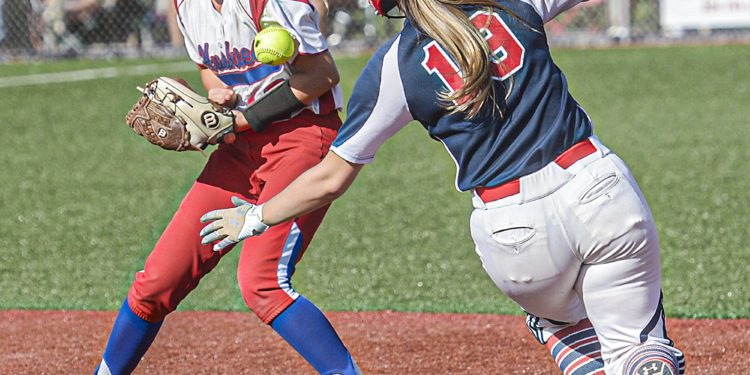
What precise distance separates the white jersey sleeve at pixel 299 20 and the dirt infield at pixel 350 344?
1588 millimetres

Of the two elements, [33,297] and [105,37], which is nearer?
[33,297]

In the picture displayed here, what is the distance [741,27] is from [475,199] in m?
14.7

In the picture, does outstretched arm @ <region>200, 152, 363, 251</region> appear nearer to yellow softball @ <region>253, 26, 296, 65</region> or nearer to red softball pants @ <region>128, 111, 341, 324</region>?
red softball pants @ <region>128, 111, 341, 324</region>

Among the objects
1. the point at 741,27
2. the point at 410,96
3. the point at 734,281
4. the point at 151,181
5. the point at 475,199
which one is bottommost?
the point at 741,27

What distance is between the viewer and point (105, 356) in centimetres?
391

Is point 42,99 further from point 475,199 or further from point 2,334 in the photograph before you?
point 475,199

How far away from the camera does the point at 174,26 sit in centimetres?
1642

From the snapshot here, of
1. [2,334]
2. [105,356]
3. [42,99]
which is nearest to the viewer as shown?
[105,356]

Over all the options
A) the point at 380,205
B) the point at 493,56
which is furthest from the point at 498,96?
the point at 380,205

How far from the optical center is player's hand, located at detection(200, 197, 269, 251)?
3.07m

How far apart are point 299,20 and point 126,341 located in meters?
1.26

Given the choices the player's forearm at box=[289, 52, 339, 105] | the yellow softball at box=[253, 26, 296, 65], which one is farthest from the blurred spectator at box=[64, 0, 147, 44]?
the yellow softball at box=[253, 26, 296, 65]

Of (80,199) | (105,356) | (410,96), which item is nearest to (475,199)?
(410,96)

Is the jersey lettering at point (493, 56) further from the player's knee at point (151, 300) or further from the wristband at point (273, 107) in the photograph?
the player's knee at point (151, 300)
